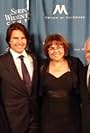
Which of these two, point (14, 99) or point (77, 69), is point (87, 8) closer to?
point (77, 69)

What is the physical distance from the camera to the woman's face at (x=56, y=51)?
2562 millimetres

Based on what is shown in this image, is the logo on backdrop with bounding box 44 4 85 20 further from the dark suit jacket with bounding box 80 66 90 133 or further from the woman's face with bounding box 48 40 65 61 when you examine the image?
the dark suit jacket with bounding box 80 66 90 133

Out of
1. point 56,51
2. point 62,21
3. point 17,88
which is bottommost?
point 17,88

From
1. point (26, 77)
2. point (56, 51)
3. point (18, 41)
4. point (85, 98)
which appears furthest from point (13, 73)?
point (85, 98)

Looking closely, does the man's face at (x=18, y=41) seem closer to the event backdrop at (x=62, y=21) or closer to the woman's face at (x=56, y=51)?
the woman's face at (x=56, y=51)

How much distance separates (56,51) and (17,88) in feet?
1.32

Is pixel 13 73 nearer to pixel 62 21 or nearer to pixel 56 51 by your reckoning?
pixel 56 51

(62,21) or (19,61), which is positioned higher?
(62,21)

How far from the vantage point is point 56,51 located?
2559 millimetres

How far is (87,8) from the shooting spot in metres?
2.88

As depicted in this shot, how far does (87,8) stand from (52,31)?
1.16ft

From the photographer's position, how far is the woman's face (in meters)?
2.56

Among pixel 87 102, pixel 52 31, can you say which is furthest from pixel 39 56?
pixel 87 102

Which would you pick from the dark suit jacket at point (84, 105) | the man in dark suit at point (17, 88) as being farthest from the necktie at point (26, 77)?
the dark suit jacket at point (84, 105)
